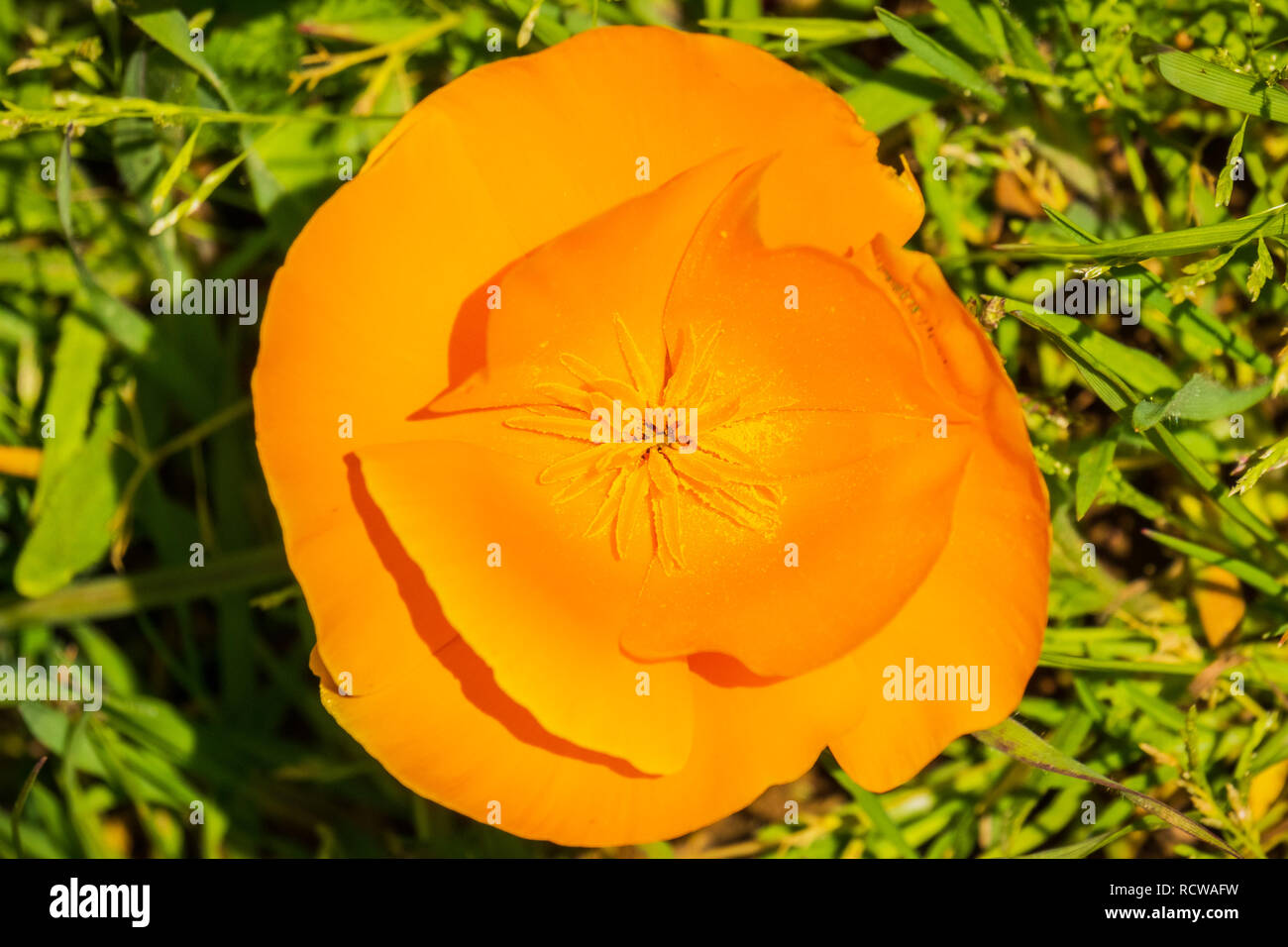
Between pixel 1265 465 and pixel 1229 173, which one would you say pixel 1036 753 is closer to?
pixel 1265 465

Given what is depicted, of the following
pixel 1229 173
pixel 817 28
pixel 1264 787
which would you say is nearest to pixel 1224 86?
pixel 1229 173

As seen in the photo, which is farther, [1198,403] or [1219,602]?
[1219,602]

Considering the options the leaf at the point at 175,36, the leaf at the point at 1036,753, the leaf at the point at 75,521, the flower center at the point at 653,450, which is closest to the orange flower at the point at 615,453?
the flower center at the point at 653,450

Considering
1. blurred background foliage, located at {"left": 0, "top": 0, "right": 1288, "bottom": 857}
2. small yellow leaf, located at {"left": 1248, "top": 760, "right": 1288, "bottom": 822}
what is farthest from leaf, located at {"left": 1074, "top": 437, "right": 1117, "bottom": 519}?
small yellow leaf, located at {"left": 1248, "top": 760, "right": 1288, "bottom": 822}

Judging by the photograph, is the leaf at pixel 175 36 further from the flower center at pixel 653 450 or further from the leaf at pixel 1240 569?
the leaf at pixel 1240 569

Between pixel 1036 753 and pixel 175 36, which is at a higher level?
pixel 175 36

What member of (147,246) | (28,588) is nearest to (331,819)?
(28,588)
